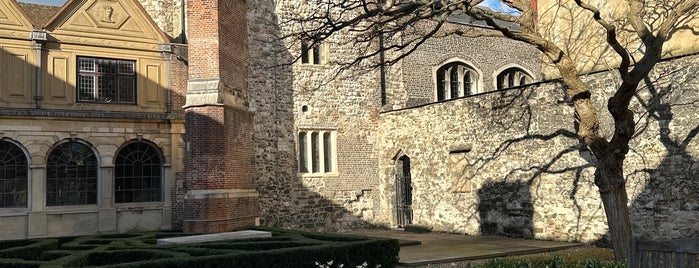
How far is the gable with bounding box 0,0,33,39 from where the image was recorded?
18.0 metres

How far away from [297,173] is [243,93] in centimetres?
324

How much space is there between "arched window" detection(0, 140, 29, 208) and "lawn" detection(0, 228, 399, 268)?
5212mm

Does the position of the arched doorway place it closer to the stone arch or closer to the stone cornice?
the stone arch

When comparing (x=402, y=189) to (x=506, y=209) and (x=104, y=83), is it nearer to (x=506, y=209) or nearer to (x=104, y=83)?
(x=506, y=209)

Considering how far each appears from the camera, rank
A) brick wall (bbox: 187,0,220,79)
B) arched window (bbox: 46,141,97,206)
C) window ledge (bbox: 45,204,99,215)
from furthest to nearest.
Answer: arched window (bbox: 46,141,97,206) < window ledge (bbox: 45,204,99,215) < brick wall (bbox: 187,0,220,79)

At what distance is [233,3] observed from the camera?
18500mm

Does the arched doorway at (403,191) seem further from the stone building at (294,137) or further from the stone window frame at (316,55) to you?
the stone window frame at (316,55)

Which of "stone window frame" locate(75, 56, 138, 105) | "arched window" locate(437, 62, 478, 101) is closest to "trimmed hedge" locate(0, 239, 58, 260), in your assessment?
"stone window frame" locate(75, 56, 138, 105)

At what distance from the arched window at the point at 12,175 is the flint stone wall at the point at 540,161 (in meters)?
10.8

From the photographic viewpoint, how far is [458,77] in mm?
24688

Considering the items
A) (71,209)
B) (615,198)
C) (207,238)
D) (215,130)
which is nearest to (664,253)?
(615,198)

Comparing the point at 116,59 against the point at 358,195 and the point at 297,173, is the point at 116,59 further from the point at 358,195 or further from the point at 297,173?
the point at 358,195

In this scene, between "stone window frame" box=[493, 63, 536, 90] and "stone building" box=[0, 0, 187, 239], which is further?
"stone window frame" box=[493, 63, 536, 90]

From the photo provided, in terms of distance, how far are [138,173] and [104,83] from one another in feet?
9.28
